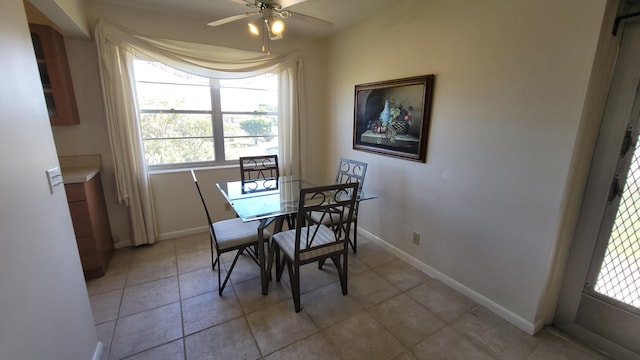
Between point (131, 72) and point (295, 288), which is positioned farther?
point (131, 72)

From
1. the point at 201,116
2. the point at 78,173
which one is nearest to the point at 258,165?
the point at 201,116

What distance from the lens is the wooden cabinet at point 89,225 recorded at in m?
2.20

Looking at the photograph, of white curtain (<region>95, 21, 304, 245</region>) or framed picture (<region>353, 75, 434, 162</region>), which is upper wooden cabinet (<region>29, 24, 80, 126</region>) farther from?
framed picture (<region>353, 75, 434, 162</region>)

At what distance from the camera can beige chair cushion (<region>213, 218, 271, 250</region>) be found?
2.08 metres

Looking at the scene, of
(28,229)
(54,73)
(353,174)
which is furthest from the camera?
(353,174)

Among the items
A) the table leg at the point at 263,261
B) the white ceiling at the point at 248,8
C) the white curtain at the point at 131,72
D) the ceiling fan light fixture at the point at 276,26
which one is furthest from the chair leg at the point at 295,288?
the white ceiling at the point at 248,8

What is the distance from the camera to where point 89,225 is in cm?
227

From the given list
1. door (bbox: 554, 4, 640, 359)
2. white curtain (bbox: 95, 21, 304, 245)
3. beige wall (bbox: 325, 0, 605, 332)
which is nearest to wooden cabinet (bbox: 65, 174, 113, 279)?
white curtain (bbox: 95, 21, 304, 245)

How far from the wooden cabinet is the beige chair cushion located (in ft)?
3.47

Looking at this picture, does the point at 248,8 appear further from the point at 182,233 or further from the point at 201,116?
the point at 182,233

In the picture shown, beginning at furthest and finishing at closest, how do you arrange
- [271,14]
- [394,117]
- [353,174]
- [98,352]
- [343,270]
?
[353,174] < [394,117] < [343,270] < [271,14] < [98,352]

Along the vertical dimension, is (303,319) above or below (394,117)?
below

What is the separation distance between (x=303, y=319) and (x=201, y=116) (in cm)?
252

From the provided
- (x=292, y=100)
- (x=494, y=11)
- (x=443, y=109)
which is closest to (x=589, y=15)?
(x=494, y=11)
